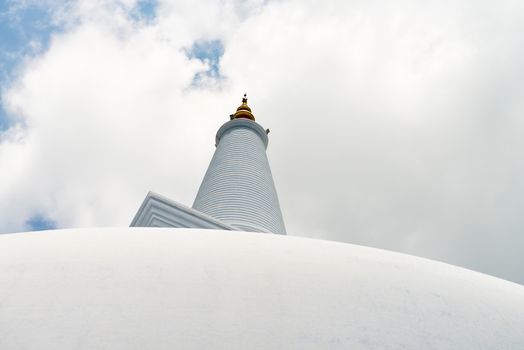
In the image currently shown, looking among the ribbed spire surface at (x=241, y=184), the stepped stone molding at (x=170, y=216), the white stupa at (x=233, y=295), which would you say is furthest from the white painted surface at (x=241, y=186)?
the white stupa at (x=233, y=295)

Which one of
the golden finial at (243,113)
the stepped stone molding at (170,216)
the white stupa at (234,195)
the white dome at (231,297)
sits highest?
the golden finial at (243,113)

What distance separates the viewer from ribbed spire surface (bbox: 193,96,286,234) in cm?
942

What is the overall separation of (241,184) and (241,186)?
0.24ft

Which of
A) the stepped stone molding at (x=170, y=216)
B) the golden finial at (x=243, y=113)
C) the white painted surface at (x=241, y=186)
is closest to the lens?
the stepped stone molding at (x=170, y=216)

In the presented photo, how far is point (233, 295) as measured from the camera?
2928 mm

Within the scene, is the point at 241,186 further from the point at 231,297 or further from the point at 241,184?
the point at 231,297

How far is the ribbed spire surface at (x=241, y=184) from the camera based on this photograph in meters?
9.42

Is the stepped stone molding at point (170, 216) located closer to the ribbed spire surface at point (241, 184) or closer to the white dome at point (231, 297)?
the ribbed spire surface at point (241, 184)

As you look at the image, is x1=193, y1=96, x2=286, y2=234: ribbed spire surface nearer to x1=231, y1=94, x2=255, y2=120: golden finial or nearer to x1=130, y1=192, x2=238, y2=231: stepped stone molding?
x1=231, y1=94, x2=255, y2=120: golden finial

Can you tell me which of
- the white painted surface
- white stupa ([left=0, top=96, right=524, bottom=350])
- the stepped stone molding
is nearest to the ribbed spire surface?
the white painted surface

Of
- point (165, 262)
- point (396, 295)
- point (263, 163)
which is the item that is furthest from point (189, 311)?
point (263, 163)

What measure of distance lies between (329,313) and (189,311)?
0.96 m

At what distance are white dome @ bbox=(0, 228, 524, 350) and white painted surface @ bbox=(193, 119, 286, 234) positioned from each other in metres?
5.52

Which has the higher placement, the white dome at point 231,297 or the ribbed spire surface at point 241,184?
the ribbed spire surface at point 241,184
